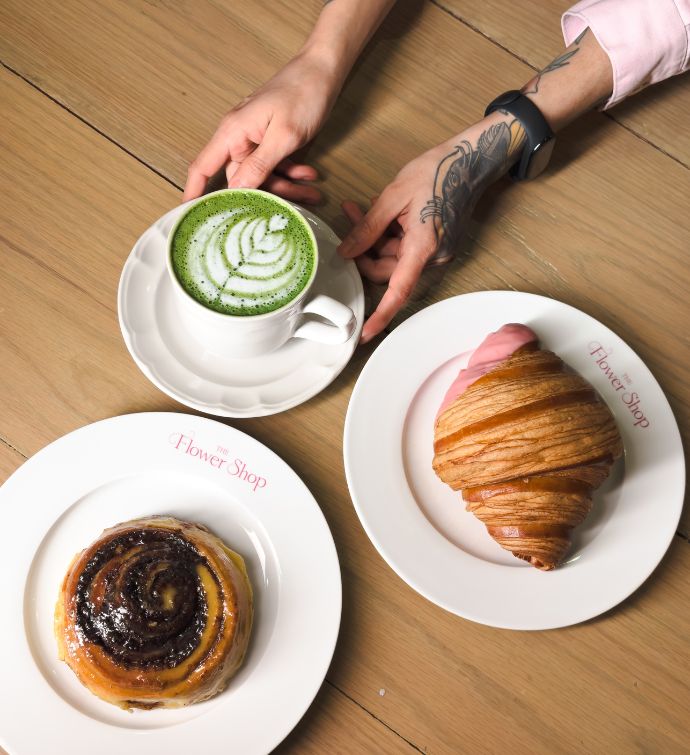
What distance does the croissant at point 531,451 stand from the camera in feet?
2.90

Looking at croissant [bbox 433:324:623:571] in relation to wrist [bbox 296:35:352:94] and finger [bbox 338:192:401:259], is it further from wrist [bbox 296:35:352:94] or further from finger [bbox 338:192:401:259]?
wrist [bbox 296:35:352:94]

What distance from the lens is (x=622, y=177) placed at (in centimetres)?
110

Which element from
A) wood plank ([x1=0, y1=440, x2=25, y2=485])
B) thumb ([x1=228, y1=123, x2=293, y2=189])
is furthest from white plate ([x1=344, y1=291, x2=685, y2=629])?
wood plank ([x1=0, y1=440, x2=25, y2=485])

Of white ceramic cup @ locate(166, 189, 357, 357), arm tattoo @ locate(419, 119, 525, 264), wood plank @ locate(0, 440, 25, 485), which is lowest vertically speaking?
wood plank @ locate(0, 440, 25, 485)

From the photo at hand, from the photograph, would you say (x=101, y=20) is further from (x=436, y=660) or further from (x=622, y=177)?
(x=436, y=660)

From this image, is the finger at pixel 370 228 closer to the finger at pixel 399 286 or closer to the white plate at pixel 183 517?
the finger at pixel 399 286

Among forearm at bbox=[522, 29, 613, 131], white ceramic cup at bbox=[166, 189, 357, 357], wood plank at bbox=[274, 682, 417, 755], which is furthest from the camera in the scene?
forearm at bbox=[522, 29, 613, 131]

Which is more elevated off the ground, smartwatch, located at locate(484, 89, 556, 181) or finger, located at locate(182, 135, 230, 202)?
smartwatch, located at locate(484, 89, 556, 181)

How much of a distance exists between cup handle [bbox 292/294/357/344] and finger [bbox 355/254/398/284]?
0.38ft

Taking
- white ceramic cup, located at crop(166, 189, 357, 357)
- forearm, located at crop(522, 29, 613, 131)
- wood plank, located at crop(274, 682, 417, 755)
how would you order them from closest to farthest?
white ceramic cup, located at crop(166, 189, 357, 357) < wood plank, located at crop(274, 682, 417, 755) < forearm, located at crop(522, 29, 613, 131)

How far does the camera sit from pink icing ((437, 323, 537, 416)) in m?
0.94

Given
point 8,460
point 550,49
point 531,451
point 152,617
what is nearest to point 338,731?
point 152,617

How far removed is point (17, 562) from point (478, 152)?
810 millimetres

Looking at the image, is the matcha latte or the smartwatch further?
the smartwatch
